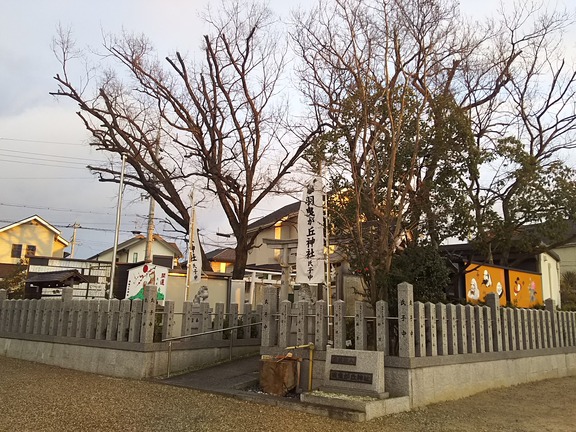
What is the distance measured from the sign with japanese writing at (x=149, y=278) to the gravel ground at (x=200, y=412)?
476 centimetres

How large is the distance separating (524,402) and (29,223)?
123 feet

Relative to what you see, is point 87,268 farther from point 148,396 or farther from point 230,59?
point 148,396

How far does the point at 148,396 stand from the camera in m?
8.97

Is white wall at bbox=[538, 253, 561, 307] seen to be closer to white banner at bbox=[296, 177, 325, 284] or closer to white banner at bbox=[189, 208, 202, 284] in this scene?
white banner at bbox=[296, 177, 325, 284]

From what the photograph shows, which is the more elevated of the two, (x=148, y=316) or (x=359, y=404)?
(x=148, y=316)

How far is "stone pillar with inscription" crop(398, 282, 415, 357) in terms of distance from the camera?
8.38 m

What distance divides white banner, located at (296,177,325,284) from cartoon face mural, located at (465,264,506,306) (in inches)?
188

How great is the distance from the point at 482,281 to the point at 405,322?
259 inches

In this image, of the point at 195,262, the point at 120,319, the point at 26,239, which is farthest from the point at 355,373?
the point at 26,239

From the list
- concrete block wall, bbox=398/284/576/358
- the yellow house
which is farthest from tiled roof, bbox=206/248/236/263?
concrete block wall, bbox=398/284/576/358

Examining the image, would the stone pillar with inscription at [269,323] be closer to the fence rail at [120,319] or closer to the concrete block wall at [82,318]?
the fence rail at [120,319]

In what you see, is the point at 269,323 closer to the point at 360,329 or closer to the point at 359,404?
the point at 360,329

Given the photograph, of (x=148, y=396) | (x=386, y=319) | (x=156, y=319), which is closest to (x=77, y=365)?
(x=156, y=319)

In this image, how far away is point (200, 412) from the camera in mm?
7770
